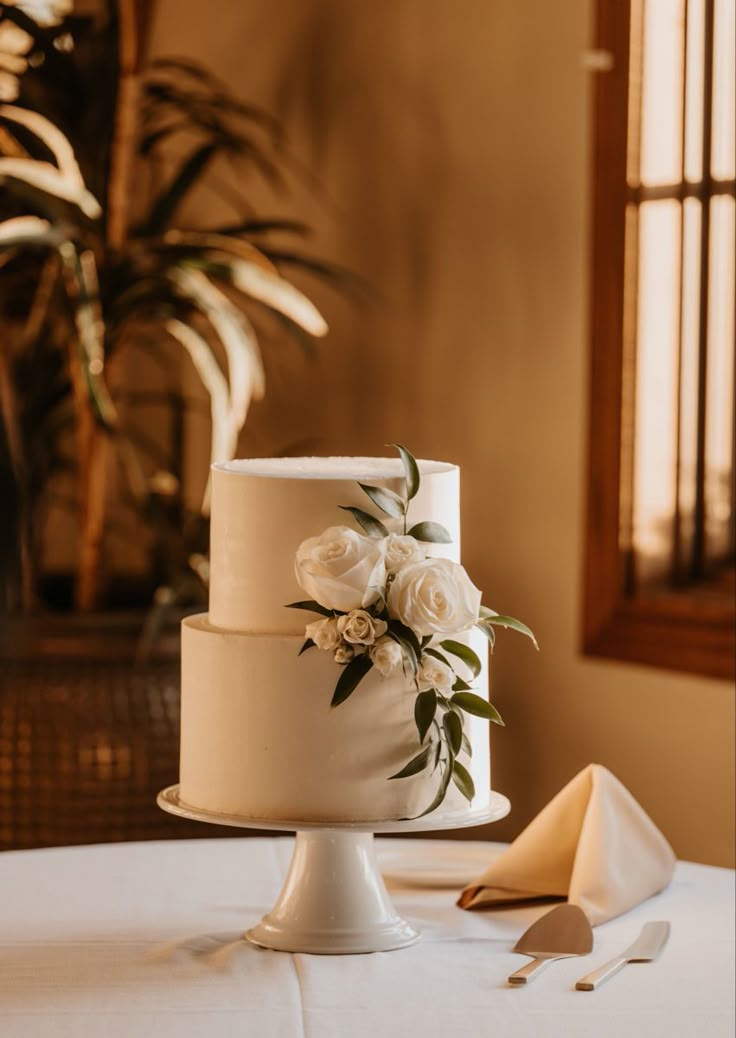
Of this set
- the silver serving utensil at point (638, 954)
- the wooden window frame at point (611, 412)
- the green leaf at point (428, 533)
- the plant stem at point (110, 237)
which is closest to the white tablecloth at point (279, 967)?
the silver serving utensil at point (638, 954)

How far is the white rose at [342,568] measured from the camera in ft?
4.00

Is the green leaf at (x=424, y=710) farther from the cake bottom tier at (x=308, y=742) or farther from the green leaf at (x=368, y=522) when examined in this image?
the green leaf at (x=368, y=522)

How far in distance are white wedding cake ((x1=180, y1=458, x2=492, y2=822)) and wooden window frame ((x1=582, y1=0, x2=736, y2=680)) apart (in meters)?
1.32

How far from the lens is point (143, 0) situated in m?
2.83

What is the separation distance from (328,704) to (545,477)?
1.61 m

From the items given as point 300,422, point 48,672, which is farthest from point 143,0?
point 48,672

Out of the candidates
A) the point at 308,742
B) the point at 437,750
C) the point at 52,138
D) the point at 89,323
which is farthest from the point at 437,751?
the point at 52,138

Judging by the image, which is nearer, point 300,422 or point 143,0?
point 143,0

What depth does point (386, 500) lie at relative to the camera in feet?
4.12

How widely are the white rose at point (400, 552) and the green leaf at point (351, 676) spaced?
0.08 meters

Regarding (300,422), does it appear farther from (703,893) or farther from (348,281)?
(703,893)

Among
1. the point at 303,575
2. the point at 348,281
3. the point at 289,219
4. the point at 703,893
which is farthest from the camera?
the point at 289,219

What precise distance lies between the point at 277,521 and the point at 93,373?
158 centimetres

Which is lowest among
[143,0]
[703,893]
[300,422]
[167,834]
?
[167,834]
